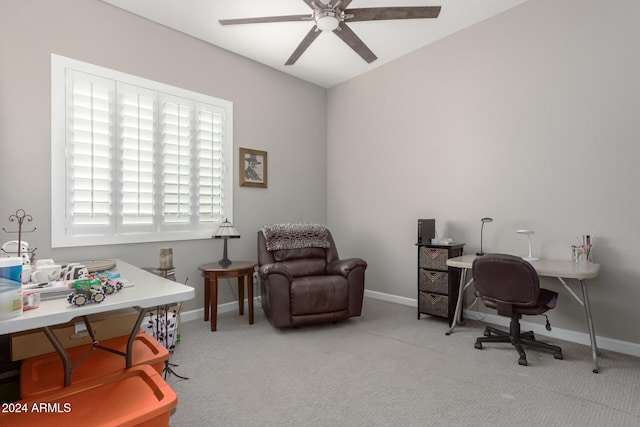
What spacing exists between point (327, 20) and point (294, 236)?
7.25ft

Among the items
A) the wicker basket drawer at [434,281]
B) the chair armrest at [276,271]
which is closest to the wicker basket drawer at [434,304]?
the wicker basket drawer at [434,281]

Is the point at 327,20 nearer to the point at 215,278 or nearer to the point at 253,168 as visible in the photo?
the point at 253,168

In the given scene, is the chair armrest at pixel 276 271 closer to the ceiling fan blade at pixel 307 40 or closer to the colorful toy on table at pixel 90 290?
the colorful toy on table at pixel 90 290

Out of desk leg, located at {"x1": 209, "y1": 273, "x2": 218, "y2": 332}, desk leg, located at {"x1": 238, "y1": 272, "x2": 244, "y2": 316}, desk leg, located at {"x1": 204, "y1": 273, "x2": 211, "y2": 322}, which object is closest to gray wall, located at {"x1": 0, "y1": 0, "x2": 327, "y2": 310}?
desk leg, located at {"x1": 204, "y1": 273, "x2": 211, "y2": 322}

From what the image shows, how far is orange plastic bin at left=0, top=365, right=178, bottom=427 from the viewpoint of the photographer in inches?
42.1

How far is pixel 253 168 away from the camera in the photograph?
4199mm

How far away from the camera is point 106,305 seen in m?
1.30

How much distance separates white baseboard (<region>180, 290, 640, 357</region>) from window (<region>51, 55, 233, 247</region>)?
0.88 m

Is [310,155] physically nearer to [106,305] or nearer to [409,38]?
[409,38]

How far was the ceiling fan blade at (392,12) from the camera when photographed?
8.29 feet

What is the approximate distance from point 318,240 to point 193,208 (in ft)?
4.80

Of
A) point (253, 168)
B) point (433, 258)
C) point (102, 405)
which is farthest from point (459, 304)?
point (102, 405)

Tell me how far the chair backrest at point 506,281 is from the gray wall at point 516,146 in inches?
33.6

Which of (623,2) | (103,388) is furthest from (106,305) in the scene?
(623,2)
